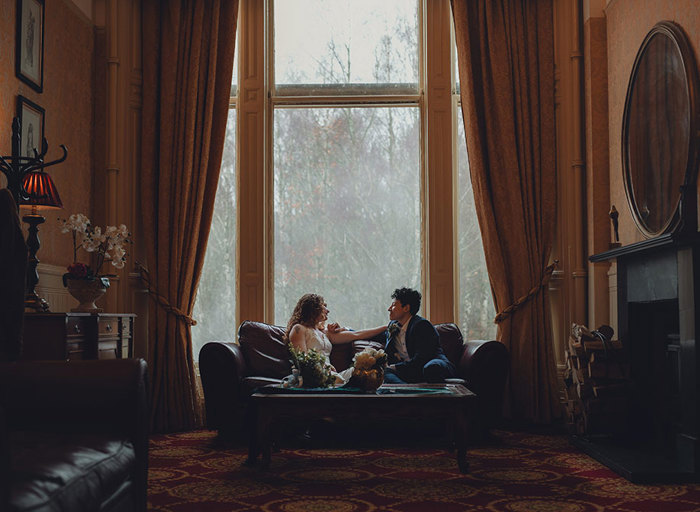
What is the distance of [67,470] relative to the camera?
2.09 metres

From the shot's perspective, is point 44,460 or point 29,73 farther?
point 29,73

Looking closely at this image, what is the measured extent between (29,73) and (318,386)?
2716 mm

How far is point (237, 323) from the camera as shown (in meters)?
6.21

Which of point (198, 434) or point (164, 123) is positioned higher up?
point (164, 123)

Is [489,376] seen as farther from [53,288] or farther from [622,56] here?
[53,288]

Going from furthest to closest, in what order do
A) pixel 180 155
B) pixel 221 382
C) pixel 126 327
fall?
pixel 180 155, pixel 126 327, pixel 221 382

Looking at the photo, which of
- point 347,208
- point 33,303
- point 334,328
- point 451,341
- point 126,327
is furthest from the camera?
point 347,208

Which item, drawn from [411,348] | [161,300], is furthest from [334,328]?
[161,300]

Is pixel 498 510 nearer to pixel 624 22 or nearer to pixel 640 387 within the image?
pixel 640 387

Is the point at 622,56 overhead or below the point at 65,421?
overhead

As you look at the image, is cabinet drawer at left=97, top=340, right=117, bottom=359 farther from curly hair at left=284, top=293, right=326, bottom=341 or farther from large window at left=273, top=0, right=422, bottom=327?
large window at left=273, top=0, right=422, bottom=327

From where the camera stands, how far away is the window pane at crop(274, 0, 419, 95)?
6.44 meters

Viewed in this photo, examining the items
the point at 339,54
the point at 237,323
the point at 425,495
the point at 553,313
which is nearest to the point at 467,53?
the point at 339,54

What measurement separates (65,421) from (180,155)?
12.1 ft
